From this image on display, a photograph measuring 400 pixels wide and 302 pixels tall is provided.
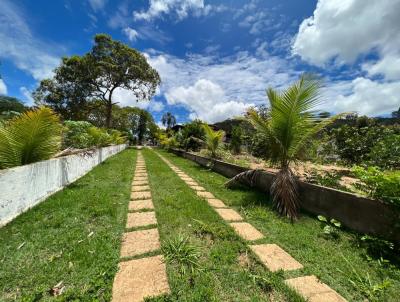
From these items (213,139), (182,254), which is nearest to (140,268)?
(182,254)

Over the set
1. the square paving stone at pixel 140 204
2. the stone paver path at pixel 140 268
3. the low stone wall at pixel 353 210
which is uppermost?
the low stone wall at pixel 353 210

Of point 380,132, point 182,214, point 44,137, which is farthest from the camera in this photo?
point 380,132

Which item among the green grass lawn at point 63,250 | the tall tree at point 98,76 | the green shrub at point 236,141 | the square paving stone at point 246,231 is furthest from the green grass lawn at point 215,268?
the tall tree at point 98,76

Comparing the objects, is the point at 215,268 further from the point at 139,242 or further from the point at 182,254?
the point at 139,242

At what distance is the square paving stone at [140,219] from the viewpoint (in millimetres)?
2678

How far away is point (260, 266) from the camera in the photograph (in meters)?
1.89

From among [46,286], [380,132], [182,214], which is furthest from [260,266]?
[380,132]

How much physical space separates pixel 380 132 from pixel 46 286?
712cm

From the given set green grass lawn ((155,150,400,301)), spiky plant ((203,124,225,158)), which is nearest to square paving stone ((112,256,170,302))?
green grass lawn ((155,150,400,301))

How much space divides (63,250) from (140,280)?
3.17ft

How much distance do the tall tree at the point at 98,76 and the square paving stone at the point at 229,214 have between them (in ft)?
67.9

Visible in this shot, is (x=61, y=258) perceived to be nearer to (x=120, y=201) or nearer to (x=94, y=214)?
(x=94, y=214)

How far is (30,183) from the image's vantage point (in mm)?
2930

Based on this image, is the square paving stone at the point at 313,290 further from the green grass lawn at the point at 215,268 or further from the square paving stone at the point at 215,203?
the square paving stone at the point at 215,203
